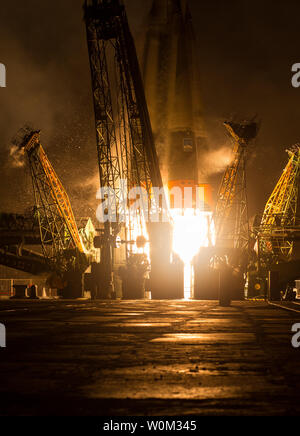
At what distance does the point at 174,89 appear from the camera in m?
101

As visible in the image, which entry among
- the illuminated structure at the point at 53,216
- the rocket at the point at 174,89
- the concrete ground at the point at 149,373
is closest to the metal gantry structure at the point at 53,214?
the illuminated structure at the point at 53,216

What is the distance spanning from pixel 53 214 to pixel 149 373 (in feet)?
246

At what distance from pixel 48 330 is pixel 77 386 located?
415 inches

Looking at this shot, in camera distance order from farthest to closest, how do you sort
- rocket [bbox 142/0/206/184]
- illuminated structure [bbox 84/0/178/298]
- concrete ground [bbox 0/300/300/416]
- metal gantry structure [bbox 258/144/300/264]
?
rocket [bbox 142/0/206/184] < metal gantry structure [bbox 258/144/300/264] < illuminated structure [bbox 84/0/178/298] < concrete ground [bbox 0/300/300/416]

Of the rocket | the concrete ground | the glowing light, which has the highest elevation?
the rocket

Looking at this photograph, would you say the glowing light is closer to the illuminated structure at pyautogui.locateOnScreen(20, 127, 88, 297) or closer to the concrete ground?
the illuminated structure at pyautogui.locateOnScreen(20, 127, 88, 297)

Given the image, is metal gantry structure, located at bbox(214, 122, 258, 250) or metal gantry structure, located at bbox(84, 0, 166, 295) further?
metal gantry structure, located at bbox(214, 122, 258, 250)

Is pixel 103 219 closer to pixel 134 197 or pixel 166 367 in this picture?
pixel 134 197

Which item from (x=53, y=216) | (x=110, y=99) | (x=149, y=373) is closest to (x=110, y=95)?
(x=110, y=99)

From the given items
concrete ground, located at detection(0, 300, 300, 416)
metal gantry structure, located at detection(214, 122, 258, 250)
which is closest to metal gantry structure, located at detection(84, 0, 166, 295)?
metal gantry structure, located at detection(214, 122, 258, 250)

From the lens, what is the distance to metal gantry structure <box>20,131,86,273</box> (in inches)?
3027

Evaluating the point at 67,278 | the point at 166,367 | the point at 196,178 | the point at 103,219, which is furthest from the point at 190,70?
the point at 166,367

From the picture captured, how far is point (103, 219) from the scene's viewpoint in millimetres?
66188

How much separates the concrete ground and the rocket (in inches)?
3269
